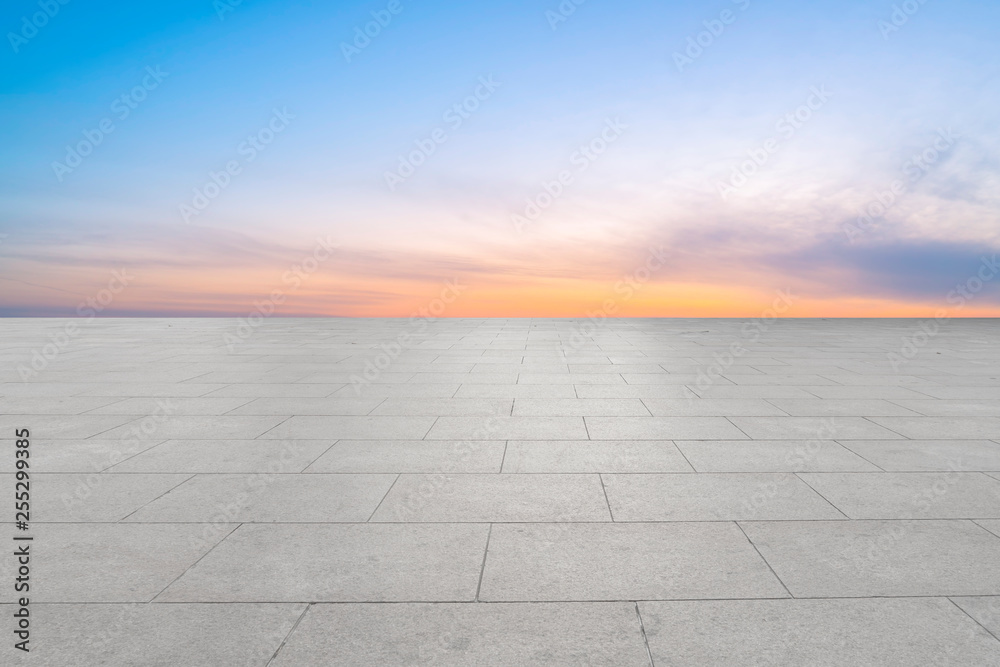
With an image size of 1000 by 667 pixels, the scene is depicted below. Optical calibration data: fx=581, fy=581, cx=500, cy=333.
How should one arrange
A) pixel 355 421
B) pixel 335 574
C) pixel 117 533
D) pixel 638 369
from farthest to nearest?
pixel 638 369, pixel 355 421, pixel 117 533, pixel 335 574

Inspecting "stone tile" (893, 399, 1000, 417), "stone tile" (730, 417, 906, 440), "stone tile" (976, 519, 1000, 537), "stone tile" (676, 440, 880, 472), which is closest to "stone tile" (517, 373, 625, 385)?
"stone tile" (730, 417, 906, 440)

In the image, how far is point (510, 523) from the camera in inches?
181

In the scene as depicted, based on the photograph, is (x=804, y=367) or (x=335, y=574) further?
(x=804, y=367)

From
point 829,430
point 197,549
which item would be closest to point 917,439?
point 829,430

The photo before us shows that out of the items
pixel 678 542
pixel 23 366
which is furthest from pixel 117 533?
pixel 23 366

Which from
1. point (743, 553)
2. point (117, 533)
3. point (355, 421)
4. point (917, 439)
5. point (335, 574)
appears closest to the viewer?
point (335, 574)

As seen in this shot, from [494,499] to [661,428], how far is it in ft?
10.7

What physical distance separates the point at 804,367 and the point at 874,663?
1120 cm

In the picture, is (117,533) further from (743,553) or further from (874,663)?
(874,663)

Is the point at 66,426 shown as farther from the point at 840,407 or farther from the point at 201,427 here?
the point at 840,407

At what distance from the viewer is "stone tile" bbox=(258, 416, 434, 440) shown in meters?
7.24

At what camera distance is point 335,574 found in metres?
3.81

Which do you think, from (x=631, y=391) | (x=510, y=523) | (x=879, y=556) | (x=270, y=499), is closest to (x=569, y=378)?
(x=631, y=391)

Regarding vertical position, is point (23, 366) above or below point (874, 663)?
below
